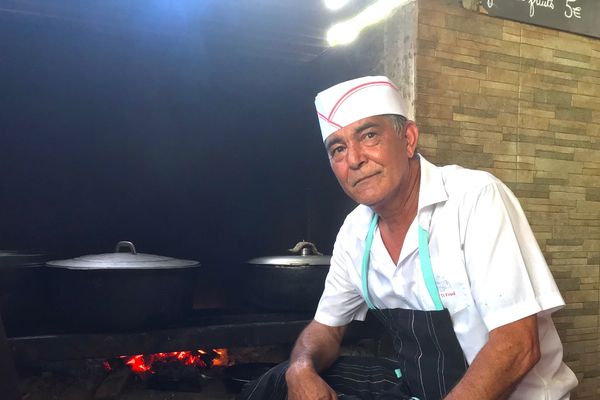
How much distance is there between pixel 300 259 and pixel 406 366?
1085mm

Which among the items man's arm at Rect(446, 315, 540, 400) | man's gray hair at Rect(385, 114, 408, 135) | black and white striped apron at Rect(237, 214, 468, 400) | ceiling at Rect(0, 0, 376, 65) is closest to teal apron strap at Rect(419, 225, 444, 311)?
black and white striped apron at Rect(237, 214, 468, 400)

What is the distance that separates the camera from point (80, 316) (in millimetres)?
2527

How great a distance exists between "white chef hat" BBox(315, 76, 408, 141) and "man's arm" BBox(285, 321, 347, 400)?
0.89m

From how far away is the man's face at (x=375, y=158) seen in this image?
1845 mm

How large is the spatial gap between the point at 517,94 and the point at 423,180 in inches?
63.2

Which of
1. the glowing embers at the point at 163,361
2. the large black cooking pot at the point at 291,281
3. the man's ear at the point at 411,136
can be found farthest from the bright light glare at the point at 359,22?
Result: the glowing embers at the point at 163,361

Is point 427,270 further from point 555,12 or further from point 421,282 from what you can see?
point 555,12

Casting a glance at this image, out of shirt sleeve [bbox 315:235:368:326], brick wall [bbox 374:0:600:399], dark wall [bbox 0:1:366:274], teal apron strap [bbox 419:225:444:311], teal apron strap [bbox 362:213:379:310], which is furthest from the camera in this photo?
dark wall [bbox 0:1:366:274]

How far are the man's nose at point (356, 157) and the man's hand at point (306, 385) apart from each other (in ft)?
2.77

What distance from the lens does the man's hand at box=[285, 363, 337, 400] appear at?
1903mm

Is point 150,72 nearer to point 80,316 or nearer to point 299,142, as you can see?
point 299,142

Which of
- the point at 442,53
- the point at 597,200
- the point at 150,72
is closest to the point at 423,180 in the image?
the point at 442,53

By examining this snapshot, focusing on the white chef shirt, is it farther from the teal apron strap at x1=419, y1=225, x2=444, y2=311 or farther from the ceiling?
the ceiling

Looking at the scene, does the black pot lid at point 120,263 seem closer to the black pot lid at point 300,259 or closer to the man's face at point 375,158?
the black pot lid at point 300,259
